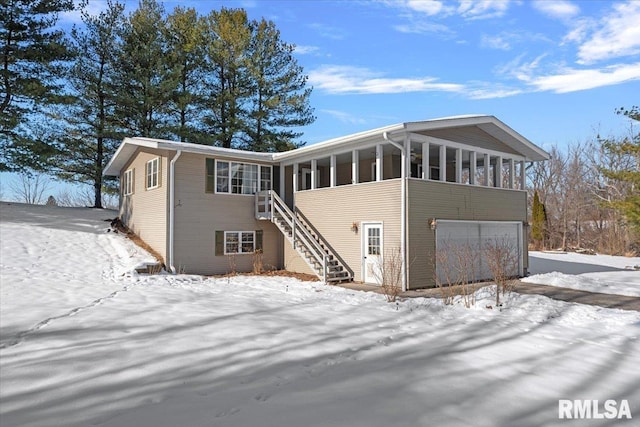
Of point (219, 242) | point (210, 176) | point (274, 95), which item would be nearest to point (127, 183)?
point (210, 176)

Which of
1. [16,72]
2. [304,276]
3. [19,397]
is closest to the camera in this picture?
[19,397]

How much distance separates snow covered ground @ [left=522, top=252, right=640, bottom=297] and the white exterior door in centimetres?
499

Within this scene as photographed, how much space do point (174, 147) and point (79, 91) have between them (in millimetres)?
14120

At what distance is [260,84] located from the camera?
24.6 m

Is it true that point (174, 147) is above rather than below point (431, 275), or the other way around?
above

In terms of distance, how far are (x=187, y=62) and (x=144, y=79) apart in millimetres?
3357

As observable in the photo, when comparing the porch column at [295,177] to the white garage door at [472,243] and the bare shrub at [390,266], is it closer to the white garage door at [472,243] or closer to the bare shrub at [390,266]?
the bare shrub at [390,266]

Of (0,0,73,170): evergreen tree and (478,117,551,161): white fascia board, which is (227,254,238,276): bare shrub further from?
(0,0,73,170): evergreen tree

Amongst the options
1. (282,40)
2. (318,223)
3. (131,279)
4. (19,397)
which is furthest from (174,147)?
(282,40)

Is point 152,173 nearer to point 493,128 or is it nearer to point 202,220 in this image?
point 202,220

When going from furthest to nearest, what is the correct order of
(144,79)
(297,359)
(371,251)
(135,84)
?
(135,84) → (144,79) → (371,251) → (297,359)

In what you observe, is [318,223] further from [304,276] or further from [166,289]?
[166,289]

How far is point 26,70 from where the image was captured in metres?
21.0

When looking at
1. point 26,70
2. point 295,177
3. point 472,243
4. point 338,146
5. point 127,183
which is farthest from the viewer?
point 26,70
